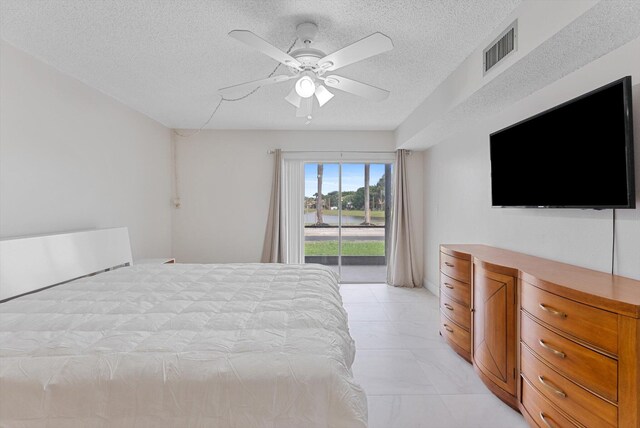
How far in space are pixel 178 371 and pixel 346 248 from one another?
4.68m

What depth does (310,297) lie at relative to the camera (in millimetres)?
2096

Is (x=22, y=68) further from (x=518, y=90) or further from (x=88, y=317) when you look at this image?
(x=518, y=90)

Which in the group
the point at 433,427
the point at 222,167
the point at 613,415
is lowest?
the point at 433,427

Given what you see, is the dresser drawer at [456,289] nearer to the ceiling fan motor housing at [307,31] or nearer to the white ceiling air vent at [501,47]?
the white ceiling air vent at [501,47]

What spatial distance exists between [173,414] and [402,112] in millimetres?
4094

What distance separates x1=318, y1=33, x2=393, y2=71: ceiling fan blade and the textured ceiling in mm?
293

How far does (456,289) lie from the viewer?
3020 mm

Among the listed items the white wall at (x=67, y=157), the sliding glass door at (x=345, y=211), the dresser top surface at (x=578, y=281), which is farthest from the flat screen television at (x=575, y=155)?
the white wall at (x=67, y=157)

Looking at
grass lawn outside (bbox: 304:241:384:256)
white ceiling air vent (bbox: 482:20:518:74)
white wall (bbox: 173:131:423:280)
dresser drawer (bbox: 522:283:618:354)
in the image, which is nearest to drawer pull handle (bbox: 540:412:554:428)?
dresser drawer (bbox: 522:283:618:354)

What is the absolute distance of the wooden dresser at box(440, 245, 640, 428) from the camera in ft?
4.49

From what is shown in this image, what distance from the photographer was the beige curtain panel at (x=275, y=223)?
5363 mm

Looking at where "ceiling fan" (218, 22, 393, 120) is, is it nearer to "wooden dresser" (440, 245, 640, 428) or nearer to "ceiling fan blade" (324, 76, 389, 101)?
"ceiling fan blade" (324, 76, 389, 101)

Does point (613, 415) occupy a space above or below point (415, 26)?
below

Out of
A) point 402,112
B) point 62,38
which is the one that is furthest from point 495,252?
point 62,38
